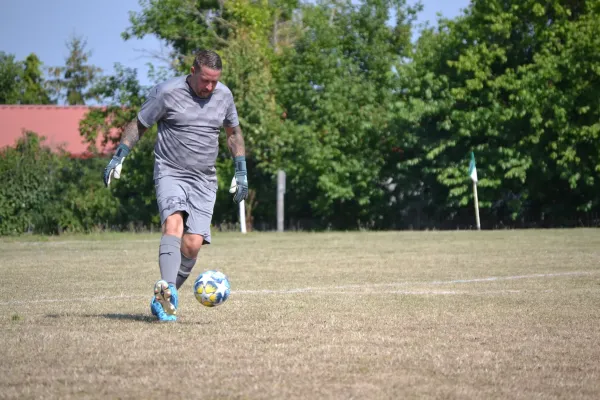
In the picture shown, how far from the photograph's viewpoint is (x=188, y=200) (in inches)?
348

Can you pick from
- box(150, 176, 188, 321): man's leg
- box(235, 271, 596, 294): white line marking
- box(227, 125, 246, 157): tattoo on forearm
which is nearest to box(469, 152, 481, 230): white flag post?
box(235, 271, 596, 294): white line marking

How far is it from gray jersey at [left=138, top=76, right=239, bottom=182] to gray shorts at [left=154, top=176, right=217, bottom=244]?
78mm

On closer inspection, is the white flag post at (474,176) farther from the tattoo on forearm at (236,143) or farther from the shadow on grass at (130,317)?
the shadow on grass at (130,317)

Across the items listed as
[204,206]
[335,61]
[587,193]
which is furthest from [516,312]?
[335,61]

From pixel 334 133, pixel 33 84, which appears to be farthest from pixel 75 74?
pixel 334 133

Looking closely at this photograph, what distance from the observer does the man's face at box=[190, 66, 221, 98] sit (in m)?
8.62

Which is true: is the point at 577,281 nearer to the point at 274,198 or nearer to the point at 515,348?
the point at 515,348

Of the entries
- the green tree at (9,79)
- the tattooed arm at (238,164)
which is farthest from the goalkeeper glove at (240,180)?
the green tree at (9,79)

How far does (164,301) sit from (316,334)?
1380 millimetres

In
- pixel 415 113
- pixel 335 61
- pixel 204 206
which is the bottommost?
pixel 204 206

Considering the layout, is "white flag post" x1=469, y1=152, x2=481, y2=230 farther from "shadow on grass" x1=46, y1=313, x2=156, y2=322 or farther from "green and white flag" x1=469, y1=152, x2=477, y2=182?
"shadow on grass" x1=46, y1=313, x2=156, y2=322

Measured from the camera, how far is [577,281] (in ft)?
41.7

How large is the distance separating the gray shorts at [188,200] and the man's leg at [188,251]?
0.05m

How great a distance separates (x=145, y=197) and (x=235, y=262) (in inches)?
814
